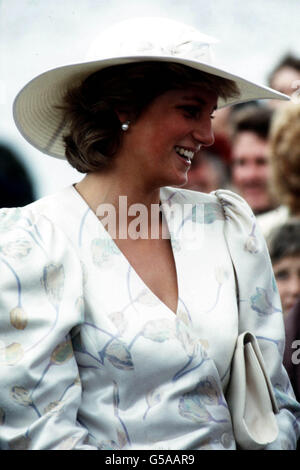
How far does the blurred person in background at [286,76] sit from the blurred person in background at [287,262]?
35.0 inches

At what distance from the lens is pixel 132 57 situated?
226 centimetres

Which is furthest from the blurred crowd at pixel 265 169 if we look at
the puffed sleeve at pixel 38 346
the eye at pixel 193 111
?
the puffed sleeve at pixel 38 346

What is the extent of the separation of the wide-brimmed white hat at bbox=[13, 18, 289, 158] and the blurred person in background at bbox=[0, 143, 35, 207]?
1.91 metres

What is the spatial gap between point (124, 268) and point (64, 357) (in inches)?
11.6

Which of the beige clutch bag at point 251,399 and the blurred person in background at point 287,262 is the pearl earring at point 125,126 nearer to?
the beige clutch bag at point 251,399

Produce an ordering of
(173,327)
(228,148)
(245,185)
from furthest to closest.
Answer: (228,148) → (245,185) → (173,327)

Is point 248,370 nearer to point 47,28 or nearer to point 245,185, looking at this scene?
point 245,185

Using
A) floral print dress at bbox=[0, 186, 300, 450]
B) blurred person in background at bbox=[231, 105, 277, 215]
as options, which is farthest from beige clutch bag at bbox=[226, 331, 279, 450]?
blurred person in background at bbox=[231, 105, 277, 215]

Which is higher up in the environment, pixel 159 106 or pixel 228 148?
pixel 159 106

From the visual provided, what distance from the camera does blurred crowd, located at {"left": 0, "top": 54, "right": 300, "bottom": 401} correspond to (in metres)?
3.55

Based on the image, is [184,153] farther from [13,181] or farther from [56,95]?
[13,181]

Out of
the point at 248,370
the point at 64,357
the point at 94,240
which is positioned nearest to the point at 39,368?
the point at 64,357

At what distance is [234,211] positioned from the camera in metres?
2.54
